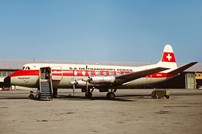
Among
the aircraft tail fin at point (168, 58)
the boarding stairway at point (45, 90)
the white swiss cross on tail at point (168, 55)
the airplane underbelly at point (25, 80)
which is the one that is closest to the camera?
the boarding stairway at point (45, 90)

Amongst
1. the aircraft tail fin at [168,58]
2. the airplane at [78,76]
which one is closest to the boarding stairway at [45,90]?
the airplane at [78,76]

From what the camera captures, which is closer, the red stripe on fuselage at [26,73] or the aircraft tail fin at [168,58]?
the red stripe on fuselage at [26,73]

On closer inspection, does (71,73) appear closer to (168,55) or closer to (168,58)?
(168,58)

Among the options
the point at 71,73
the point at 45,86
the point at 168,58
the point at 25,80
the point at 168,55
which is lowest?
the point at 45,86

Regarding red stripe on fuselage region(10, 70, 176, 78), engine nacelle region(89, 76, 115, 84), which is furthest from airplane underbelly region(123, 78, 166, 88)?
engine nacelle region(89, 76, 115, 84)

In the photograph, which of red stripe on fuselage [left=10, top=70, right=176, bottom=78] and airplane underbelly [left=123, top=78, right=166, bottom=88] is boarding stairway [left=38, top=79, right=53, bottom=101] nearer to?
red stripe on fuselage [left=10, top=70, right=176, bottom=78]

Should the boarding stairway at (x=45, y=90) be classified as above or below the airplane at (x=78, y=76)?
below

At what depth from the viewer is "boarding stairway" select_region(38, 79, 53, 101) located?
90.6 ft

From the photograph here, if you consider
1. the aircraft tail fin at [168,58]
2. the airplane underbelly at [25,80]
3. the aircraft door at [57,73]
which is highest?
the aircraft tail fin at [168,58]

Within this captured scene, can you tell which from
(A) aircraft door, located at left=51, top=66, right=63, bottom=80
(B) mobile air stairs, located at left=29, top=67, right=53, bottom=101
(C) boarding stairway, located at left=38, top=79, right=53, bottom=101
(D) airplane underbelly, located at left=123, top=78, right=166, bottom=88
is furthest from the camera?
(D) airplane underbelly, located at left=123, top=78, right=166, bottom=88

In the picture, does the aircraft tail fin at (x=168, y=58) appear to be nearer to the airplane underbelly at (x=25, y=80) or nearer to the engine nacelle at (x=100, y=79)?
the engine nacelle at (x=100, y=79)

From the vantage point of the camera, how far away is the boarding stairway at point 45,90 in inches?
1087

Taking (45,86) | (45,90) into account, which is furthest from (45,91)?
(45,86)

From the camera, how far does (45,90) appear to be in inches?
1111
